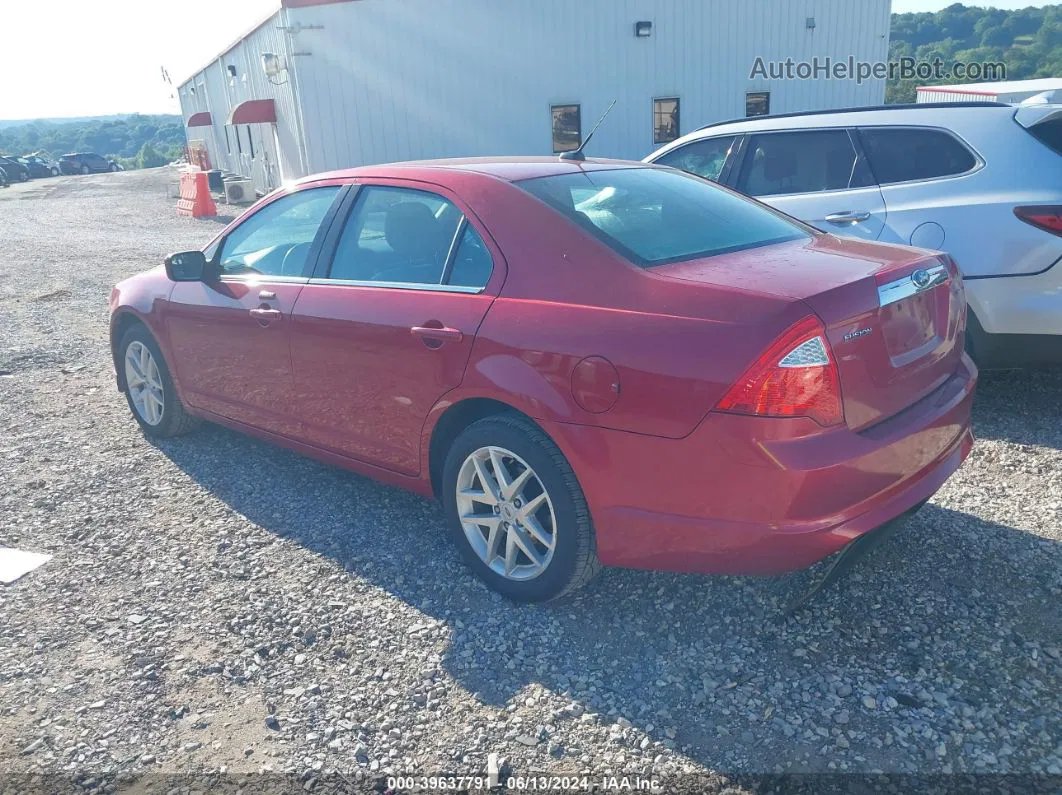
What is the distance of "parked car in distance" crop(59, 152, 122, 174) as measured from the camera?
56.7m

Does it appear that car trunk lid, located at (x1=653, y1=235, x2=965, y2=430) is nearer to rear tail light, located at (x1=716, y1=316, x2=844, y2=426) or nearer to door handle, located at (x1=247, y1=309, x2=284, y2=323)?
rear tail light, located at (x1=716, y1=316, x2=844, y2=426)

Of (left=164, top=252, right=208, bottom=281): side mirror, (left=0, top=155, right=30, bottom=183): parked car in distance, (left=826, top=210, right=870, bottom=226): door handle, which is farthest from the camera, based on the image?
(left=0, top=155, right=30, bottom=183): parked car in distance

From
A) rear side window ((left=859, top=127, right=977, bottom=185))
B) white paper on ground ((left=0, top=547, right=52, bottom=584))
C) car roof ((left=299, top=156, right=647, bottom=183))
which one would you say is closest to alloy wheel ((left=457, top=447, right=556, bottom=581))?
car roof ((left=299, top=156, right=647, bottom=183))

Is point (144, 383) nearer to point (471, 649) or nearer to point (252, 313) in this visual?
point (252, 313)

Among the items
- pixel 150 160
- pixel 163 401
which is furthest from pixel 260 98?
pixel 150 160

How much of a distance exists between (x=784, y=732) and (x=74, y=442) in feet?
15.2

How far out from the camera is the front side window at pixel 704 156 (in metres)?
5.80

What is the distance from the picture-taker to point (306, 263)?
3.94 metres

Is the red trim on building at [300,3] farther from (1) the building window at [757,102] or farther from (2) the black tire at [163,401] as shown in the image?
(2) the black tire at [163,401]

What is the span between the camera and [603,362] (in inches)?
107

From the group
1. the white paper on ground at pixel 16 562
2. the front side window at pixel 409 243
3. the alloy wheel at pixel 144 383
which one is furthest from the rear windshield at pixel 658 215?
the alloy wheel at pixel 144 383

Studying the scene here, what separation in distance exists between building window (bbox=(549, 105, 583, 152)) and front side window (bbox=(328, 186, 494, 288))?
15.5 m

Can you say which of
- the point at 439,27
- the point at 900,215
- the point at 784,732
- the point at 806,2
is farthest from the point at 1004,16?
the point at 784,732

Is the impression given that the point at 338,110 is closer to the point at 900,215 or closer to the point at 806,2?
the point at 806,2
